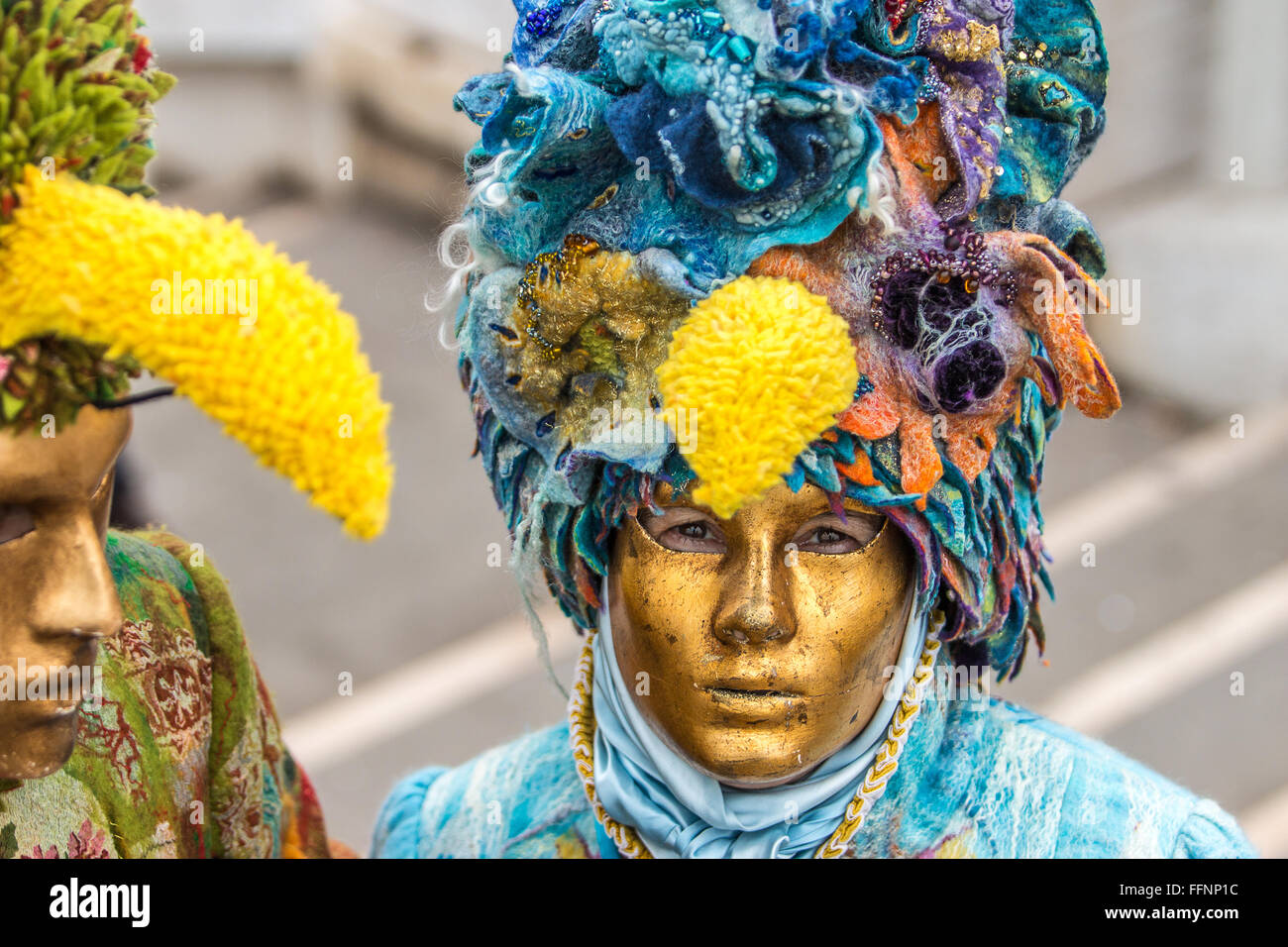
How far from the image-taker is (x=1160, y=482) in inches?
252

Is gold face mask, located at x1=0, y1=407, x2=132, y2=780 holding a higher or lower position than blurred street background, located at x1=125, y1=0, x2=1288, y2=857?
lower

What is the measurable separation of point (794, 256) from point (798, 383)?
0.21 m

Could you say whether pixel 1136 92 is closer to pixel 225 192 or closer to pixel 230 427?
pixel 225 192

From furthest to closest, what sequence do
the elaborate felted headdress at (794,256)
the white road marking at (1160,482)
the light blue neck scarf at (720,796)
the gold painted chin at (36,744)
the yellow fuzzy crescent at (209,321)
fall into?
1. the white road marking at (1160,482)
2. the light blue neck scarf at (720,796)
3. the elaborate felted headdress at (794,256)
4. the gold painted chin at (36,744)
5. the yellow fuzzy crescent at (209,321)

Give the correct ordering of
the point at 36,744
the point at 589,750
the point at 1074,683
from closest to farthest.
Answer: the point at 36,744
the point at 589,750
the point at 1074,683

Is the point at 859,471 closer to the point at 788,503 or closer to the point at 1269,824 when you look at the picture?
the point at 788,503

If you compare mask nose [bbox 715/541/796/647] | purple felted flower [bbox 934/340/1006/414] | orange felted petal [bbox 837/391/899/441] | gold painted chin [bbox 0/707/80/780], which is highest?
purple felted flower [bbox 934/340/1006/414]

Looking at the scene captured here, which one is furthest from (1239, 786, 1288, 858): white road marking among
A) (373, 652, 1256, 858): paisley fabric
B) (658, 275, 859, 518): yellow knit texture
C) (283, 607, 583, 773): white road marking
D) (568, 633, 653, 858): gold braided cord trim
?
(658, 275, 859, 518): yellow knit texture

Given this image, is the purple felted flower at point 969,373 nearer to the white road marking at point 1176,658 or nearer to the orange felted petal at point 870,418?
the orange felted petal at point 870,418

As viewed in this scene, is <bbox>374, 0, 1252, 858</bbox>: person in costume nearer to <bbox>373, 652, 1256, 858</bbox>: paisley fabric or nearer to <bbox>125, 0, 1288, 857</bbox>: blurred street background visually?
<bbox>373, 652, 1256, 858</bbox>: paisley fabric

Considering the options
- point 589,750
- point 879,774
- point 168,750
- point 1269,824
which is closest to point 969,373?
point 879,774

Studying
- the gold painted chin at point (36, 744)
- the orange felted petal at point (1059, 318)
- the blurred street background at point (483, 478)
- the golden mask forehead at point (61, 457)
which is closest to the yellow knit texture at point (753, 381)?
the orange felted petal at point (1059, 318)

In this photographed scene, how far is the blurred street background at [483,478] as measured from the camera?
17.5 ft

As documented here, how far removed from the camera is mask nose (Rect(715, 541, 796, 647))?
2023 mm
